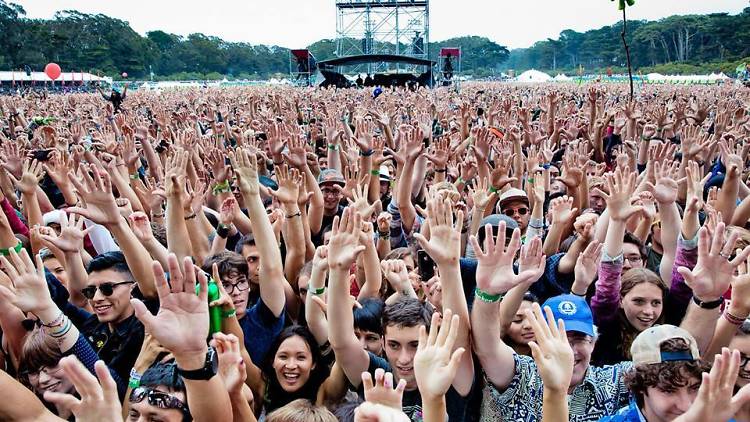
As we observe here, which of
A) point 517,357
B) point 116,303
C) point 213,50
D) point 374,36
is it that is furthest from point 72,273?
point 213,50

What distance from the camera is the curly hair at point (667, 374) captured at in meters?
1.99

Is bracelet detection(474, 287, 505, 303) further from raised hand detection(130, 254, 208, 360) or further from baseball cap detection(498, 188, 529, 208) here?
baseball cap detection(498, 188, 529, 208)

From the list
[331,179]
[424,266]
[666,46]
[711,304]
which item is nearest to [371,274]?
[424,266]

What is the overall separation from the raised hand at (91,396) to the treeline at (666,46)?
5180 centimetres

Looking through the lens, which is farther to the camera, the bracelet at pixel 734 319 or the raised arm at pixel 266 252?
the raised arm at pixel 266 252

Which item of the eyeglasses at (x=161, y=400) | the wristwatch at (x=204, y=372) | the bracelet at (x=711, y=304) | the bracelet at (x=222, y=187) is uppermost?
the bracelet at (x=222, y=187)

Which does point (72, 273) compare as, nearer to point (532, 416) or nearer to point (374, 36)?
point (532, 416)

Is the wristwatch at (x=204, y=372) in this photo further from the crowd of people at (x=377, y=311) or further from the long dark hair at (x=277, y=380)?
the long dark hair at (x=277, y=380)

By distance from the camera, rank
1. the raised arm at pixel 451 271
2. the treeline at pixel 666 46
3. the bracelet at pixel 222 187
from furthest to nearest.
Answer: the treeline at pixel 666 46, the bracelet at pixel 222 187, the raised arm at pixel 451 271

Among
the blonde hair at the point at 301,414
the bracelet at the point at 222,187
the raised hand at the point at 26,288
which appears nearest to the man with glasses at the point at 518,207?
the bracelet at the point at 222,187

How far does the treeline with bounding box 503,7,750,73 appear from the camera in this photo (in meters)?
61.6

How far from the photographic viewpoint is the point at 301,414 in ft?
7.13

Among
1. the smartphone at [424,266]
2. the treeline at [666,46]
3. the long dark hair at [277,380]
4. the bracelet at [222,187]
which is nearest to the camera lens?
the long dark hair at [277,380]

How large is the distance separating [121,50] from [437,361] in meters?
67.1
